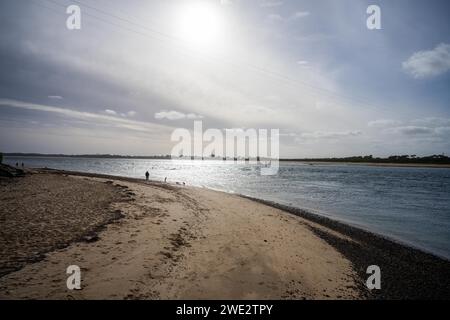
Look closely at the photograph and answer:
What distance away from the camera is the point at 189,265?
7383mm

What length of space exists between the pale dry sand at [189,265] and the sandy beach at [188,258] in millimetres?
28

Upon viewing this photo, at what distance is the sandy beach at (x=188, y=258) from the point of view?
19.7 feet

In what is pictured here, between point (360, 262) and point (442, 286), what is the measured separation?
2.35 m

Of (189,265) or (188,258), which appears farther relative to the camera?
(188,258)

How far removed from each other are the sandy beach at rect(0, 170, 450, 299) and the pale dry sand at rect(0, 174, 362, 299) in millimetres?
28

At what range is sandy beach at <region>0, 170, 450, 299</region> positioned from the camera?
19.7 feet

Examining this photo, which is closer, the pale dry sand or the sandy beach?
the pale dry sand

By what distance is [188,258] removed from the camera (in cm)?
788

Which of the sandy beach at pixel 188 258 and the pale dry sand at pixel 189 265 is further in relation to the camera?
the sandy beach at pixel 188 258

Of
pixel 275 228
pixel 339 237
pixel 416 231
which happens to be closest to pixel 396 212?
pixel 416 231

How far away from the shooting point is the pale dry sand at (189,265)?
576 cm

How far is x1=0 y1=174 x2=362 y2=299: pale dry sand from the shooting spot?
18.9 feet

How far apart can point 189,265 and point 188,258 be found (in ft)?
1.68
